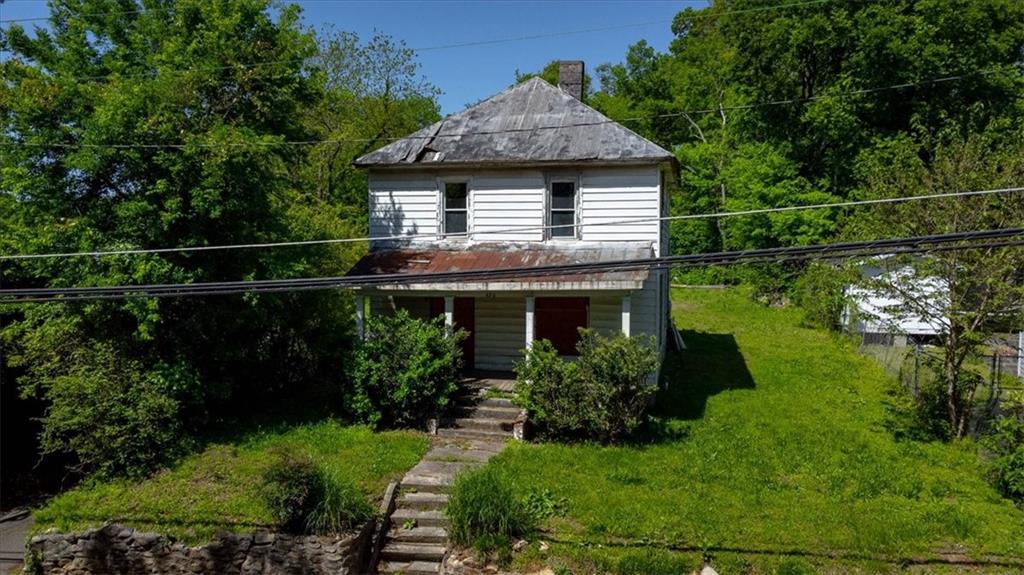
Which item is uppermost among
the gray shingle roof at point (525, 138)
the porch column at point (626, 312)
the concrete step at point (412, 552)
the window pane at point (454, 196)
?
the gray shingle roof at point (525, 138)

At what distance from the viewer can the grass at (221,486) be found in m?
9.77

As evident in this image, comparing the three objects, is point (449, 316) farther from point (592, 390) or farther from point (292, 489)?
point (292, 489)

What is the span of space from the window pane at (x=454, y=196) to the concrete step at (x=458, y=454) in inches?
237

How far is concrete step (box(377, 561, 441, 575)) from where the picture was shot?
30.7ft

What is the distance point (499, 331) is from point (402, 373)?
3.72 metres

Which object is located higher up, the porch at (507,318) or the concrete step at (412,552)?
the porch at (507,318)

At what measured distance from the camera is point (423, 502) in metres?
10.3

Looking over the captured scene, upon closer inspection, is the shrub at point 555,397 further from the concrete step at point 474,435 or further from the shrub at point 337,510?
the shrub at point 337,510

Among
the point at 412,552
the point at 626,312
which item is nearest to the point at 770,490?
the point at 626,312

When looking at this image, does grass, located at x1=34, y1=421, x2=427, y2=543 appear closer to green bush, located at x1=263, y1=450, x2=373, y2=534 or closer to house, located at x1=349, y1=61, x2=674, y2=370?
green bush, located at x1=263, y1=450, x2=373, y2=534

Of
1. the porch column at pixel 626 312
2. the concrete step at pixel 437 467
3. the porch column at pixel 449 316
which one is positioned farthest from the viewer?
the porch column at pixel 449 316

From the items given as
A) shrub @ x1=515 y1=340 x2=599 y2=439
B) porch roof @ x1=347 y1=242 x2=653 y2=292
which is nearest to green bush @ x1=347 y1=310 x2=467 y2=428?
porch roof @ x1=347 y1=242 x2=653 y2=292

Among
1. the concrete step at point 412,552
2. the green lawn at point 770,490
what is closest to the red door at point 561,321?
the green lawn at point 770,490

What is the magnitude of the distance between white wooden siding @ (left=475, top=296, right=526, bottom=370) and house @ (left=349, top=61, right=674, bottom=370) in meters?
0.02
